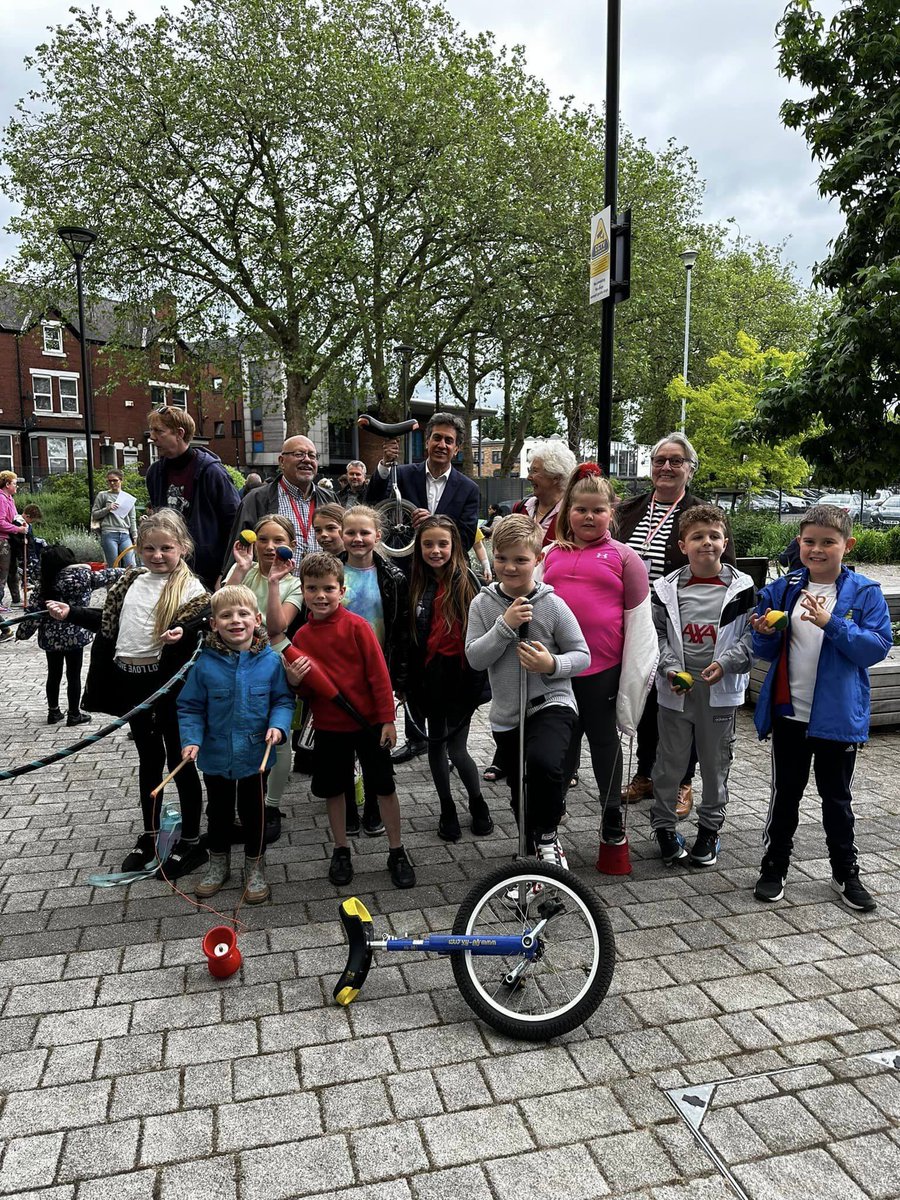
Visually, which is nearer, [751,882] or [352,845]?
[751,882]

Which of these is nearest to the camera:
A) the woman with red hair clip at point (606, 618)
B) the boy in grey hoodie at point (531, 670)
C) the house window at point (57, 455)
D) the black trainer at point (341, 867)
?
the boy in grey hoodie at point (531, 670)

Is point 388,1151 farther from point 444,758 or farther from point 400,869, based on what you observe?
point 444,758

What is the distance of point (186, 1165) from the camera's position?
238 cm

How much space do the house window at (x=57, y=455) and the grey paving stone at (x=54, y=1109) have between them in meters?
46.0

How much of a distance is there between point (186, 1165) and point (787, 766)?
2.98 m

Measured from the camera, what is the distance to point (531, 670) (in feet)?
11.4

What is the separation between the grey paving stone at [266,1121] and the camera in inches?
97.3

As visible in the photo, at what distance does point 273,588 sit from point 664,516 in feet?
7.53

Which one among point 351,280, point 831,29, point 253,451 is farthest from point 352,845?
point 253,451

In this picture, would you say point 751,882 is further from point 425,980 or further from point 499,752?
point 425,980

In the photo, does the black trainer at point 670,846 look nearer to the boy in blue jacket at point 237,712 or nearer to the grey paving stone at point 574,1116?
the grey paving stone at point 574,1116

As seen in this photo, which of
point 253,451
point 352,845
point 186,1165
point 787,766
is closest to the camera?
point 186,1165

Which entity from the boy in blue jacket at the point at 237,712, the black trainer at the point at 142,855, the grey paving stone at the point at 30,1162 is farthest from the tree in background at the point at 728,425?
the grey paving stone at the point at 30,1162

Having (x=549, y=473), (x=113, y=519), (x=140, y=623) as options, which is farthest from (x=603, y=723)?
(x=113, y=519)
